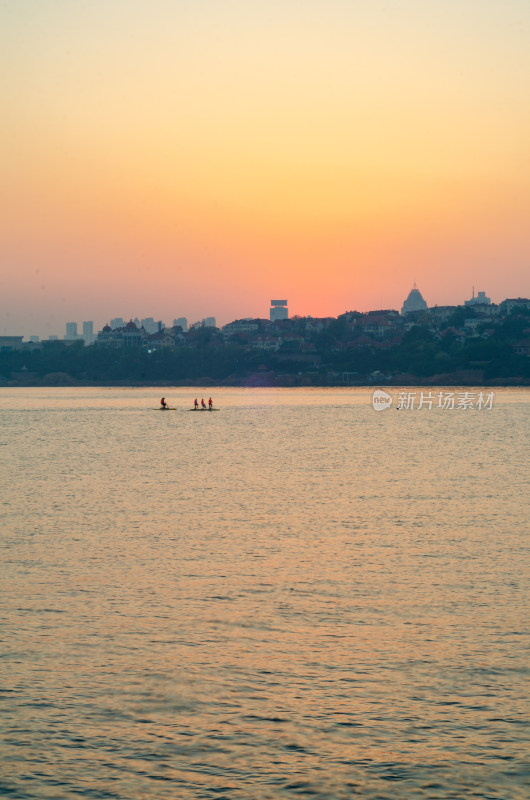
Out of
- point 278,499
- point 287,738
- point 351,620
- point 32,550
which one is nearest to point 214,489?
point 278,499

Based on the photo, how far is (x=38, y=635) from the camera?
20.8 metres

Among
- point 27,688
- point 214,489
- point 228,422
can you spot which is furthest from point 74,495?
point 228,422

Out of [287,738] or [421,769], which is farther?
[287,738]

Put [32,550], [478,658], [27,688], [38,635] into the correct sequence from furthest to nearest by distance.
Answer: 1. [32,550]
2. [38,635]
3. [478,658]
4. [27,688]

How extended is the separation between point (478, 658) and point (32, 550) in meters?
17.5

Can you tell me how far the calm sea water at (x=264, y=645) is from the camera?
1383 cm

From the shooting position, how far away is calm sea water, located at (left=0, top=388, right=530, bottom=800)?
45.4 ft

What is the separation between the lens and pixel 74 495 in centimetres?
4838

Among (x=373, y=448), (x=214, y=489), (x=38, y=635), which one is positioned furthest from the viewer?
(x=373, y=448)

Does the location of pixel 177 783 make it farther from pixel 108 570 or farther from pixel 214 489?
pixel 214 489

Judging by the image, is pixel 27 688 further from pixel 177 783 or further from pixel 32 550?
pixel 32 550

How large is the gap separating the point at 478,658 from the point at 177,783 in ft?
26.5

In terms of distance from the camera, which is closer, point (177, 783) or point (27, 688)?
Answer: point (177, 783)

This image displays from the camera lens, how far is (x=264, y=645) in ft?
65.7
